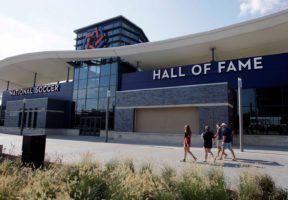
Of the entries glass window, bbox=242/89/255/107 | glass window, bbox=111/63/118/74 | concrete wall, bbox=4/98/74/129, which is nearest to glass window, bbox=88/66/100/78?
glass window, bbox=111/63/118/74

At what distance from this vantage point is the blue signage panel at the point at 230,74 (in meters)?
23.7

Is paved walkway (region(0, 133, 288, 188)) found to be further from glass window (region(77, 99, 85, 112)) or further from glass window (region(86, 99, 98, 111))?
glass window (region(77, 99, 85, 112))

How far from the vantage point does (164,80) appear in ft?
94.9

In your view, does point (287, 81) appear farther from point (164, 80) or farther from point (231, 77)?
point (164, 80)

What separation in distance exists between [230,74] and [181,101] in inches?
237

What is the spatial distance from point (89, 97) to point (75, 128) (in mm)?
4994

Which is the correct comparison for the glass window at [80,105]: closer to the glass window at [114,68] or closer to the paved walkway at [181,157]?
the glass window at [114,68]

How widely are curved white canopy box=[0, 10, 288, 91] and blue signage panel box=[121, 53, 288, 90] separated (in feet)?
9.14

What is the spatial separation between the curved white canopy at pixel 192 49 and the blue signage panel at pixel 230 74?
2.79 m

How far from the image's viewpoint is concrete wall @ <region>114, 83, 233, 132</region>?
2198cm

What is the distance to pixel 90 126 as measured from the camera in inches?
1364

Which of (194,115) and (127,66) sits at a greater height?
(127,66)

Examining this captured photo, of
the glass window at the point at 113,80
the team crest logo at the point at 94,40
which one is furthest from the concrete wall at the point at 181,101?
the team crest logo at the point at 94,40

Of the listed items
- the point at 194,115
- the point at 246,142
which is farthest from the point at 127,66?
the point at 246,142
